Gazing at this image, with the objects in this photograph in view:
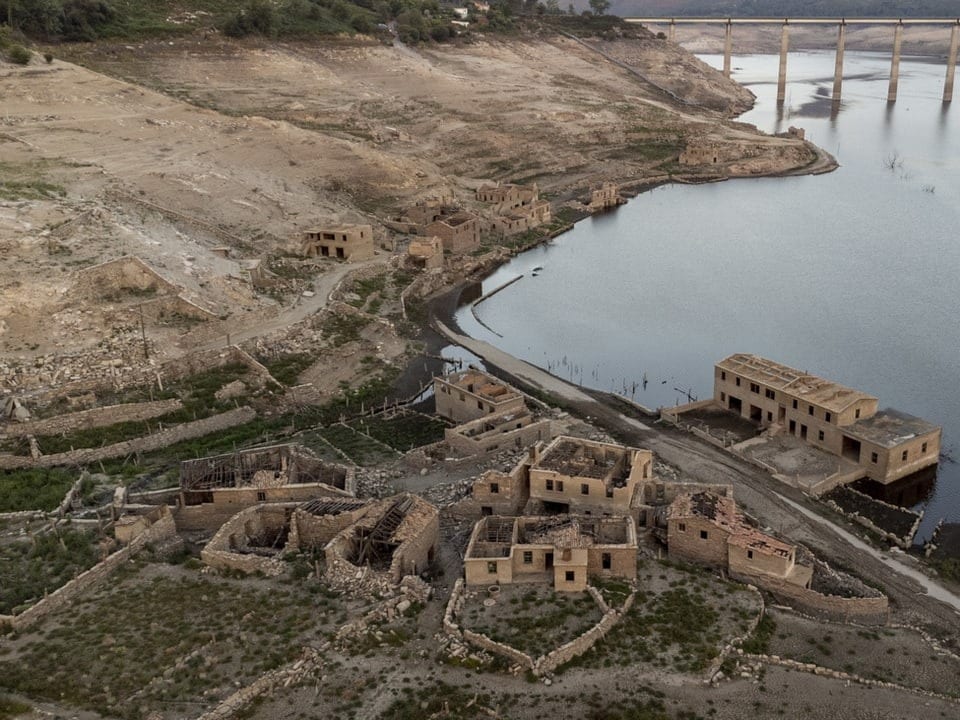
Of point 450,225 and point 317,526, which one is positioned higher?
point 317,526

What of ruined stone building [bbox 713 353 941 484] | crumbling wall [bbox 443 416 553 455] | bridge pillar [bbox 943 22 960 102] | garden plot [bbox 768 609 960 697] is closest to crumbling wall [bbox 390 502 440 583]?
crumbling wall [bbox 443 416 553 455]

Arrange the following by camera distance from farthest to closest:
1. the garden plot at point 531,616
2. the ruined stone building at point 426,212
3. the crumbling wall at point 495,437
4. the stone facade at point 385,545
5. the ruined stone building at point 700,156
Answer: the ruined stone building at point 700,156
the ruined stone building at point 426,212
the crumbling wall at point 495,437
the stone facade at point 385,545
the garden plot at point 531,616

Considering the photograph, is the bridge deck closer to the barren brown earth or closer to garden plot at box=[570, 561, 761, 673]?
the barren brown earth

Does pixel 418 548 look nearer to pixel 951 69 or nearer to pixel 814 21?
pixel 951 69

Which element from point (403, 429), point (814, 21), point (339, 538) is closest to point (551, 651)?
point (339, 538)

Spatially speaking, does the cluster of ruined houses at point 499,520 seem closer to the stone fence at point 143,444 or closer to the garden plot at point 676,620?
the garden plot at point 676,620

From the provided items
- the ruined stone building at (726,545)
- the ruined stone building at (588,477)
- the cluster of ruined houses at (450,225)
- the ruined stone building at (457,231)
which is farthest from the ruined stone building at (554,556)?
the ruined stone building at (457,231)
